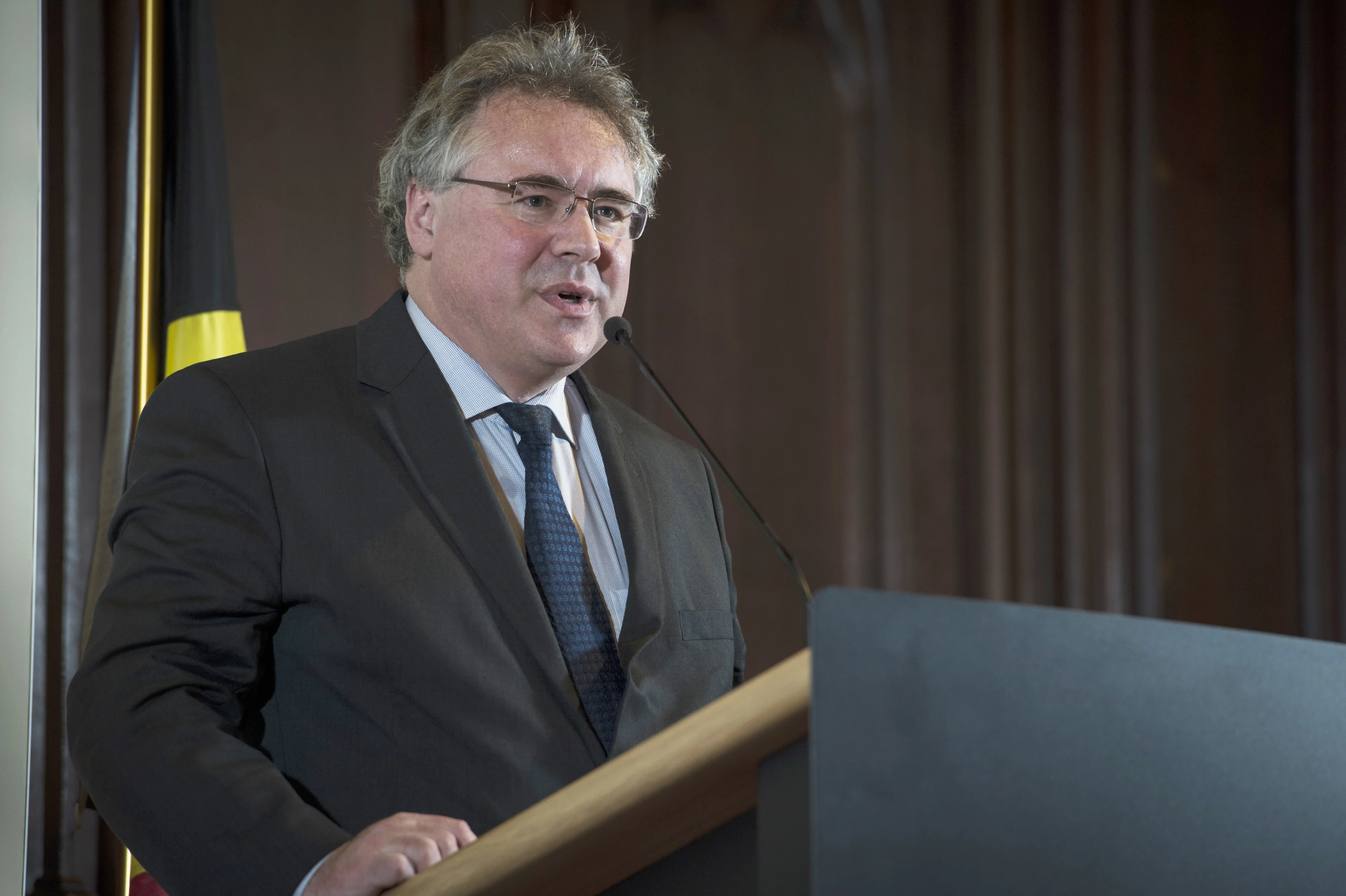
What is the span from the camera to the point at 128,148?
1.87 metres

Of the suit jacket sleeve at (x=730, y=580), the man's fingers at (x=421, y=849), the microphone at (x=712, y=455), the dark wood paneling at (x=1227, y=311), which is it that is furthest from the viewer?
the dark wood paneling at (x=1227, y=311)

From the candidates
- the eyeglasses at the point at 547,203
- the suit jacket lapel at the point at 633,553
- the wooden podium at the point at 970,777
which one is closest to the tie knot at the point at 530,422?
the suit jacket lapel at the point at 633,553

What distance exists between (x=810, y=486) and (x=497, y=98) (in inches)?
58.7

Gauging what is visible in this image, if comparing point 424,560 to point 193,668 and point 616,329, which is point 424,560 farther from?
point 616,329

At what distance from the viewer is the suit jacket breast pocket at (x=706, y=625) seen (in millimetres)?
1513

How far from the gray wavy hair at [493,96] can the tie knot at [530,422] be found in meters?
0.31

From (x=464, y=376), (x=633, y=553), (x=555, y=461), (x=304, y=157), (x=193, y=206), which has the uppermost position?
(x=304, y=157)

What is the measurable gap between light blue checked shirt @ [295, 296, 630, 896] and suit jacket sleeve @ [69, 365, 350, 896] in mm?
296

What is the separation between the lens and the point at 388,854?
857 mm

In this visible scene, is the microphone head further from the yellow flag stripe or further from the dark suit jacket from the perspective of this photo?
the yellow flag stripe

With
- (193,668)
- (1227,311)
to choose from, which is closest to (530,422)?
(193,668)

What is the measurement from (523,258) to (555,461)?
27 centimetres

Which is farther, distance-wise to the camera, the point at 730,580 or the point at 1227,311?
the point at 1227,311

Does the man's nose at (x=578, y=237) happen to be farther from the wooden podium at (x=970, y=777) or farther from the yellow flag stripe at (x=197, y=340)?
the wooden podium at (x=970, y=777)
